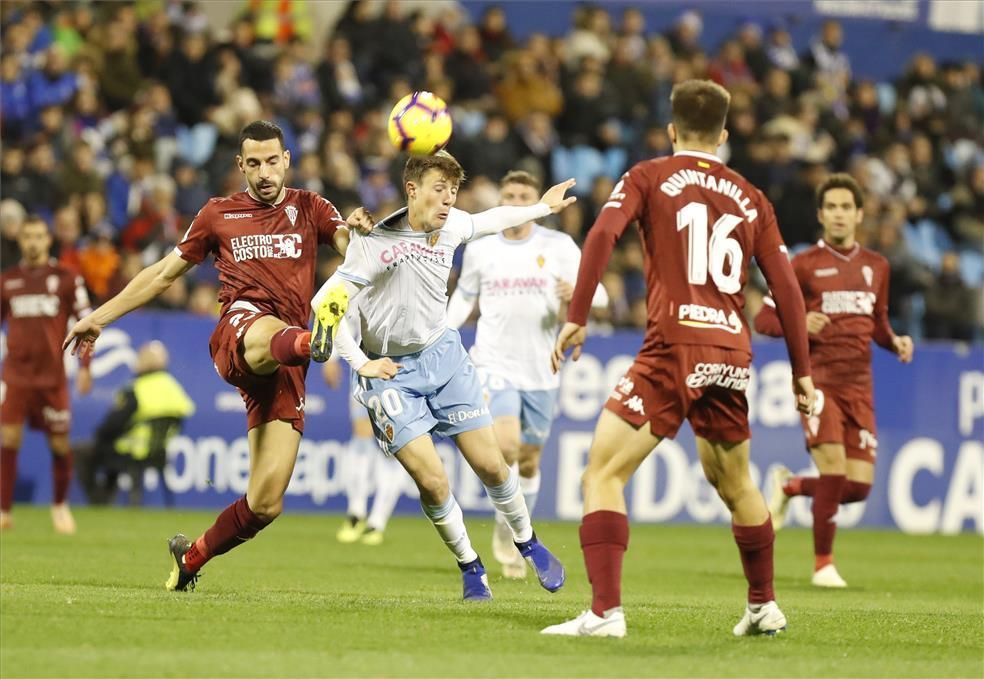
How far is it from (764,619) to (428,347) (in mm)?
2543

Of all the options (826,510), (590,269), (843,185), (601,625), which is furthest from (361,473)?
(590,269)

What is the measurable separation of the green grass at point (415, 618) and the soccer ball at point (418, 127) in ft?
8.57

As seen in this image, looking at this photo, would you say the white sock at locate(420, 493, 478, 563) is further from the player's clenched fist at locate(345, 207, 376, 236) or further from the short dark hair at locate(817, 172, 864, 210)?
the short dark hair at locate(817, 172, 864, 210)

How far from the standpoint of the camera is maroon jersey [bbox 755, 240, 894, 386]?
1262 centimetres

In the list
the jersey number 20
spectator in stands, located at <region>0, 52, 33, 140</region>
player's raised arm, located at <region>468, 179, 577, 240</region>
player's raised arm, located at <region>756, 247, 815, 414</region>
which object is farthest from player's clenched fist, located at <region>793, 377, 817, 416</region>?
spectator in stands, located at <region>0, 52, 33, 140</region>

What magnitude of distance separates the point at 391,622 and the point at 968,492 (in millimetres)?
12851

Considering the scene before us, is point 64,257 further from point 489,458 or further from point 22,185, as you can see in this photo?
point 489,458

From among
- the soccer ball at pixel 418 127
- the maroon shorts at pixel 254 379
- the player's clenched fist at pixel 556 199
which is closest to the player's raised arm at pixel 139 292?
the maroon shorts at pixel 254 379

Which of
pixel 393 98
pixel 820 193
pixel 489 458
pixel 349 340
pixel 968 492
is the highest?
pixel 393 98

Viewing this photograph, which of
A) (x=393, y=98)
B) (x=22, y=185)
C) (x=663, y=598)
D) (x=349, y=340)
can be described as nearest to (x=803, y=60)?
(x=393, y=98)

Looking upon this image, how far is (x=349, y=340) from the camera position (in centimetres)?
857

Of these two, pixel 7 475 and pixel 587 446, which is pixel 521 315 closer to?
pixel 7 475

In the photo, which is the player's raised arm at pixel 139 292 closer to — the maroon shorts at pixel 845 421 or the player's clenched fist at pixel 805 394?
the player's clenched fist at pixel 805 394

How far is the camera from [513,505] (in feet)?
30.7
